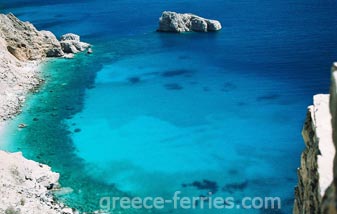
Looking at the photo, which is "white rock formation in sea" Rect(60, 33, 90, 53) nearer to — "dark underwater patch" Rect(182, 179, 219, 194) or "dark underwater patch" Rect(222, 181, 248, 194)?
"dark underwater patch" Rect(182, 179, 219, 194)

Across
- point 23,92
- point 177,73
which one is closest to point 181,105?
point 177,73

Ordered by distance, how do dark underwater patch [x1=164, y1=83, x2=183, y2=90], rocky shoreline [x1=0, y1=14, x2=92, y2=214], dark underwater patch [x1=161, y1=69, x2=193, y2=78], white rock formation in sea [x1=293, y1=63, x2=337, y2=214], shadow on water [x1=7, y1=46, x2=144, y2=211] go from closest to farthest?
white rock formation in sea [x1=293, y1=63, x2=337, y2=214]
rocky shoreline [x1=0, y1=14, x2=92, y2=214]
shadow on water [x1=7, y1=46, x2=144, y2=211]
dark underwater patch [x1=164, y1=83, x2=183, y2=90]
dark underwater patch [x1=161, y1=69, x2=193, y2=78]

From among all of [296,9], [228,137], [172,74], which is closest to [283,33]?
→ [296,9]

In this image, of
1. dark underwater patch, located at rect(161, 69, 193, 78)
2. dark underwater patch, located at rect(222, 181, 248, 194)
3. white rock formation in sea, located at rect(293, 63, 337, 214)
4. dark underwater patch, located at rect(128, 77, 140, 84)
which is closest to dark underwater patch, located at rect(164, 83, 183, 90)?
dark underwater patch, located at rect(161, 69, 193, 78)

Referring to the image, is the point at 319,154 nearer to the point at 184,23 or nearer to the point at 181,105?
the point at 181,105

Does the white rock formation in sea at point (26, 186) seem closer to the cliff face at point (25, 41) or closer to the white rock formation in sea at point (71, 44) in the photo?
the cliff face at point (25, 41)

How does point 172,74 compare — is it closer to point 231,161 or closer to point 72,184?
point 231,161
